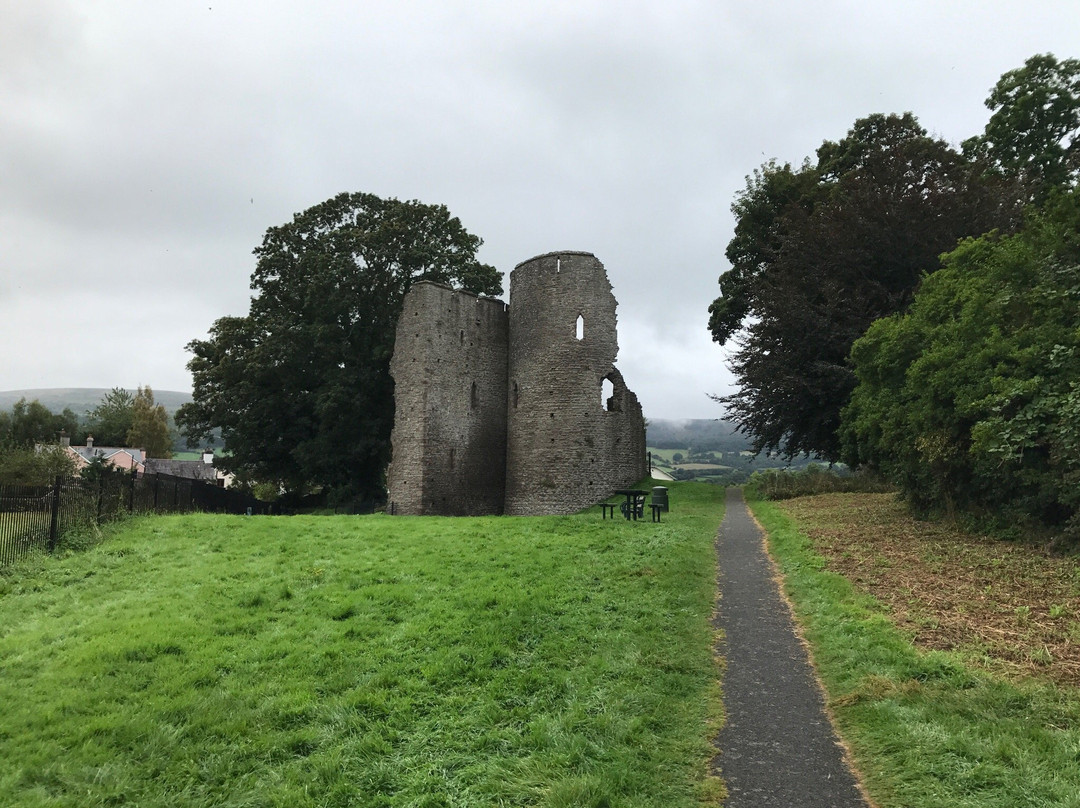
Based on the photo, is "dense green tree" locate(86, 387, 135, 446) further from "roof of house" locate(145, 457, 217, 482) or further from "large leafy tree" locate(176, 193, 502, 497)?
"large leafy tree" locate(176, 193, 502, 497)

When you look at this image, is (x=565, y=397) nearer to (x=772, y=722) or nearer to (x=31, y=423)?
(x=772, y=722)

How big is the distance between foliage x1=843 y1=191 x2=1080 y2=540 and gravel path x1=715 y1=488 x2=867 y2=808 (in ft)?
16.4

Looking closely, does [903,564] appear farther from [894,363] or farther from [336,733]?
[336,733]

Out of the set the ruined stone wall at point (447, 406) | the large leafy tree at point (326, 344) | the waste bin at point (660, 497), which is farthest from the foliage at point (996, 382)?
the large leafy tree at point (326, 344)

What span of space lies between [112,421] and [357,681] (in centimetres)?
8175

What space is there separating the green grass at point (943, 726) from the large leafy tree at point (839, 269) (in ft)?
51.2

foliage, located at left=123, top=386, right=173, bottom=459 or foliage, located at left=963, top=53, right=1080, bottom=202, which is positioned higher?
foliage, located at left=963, top=53, right=1080, bottom=202

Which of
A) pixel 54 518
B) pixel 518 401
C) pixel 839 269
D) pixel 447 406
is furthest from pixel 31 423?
pixel 839 269

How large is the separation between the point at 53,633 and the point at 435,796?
6244mm

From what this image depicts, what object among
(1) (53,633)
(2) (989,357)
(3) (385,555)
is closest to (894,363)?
(2) (989,357)

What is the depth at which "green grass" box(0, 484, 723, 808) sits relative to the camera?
5.09 meters

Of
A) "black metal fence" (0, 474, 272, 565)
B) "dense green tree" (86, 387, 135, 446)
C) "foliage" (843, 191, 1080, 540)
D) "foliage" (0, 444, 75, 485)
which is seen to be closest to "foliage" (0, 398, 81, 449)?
Answer: "dense green tree" (86, 387, 135, 446)

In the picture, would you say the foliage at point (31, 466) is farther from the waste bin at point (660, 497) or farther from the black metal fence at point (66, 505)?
the waste bin at point (660, 497)

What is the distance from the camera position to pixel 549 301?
26.9 metres
